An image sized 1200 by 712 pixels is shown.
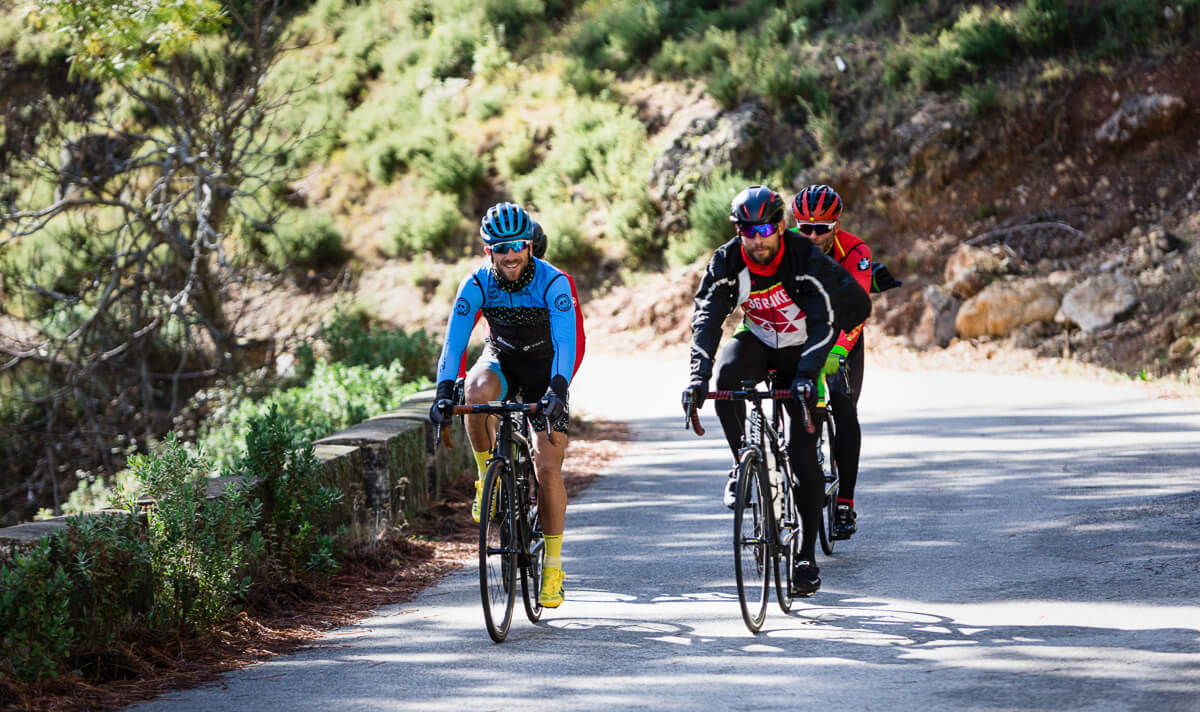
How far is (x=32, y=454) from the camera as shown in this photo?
16406mm

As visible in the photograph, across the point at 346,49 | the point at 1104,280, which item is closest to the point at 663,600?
the point at 1104,280

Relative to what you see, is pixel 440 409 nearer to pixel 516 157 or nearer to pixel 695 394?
pixel 695 394

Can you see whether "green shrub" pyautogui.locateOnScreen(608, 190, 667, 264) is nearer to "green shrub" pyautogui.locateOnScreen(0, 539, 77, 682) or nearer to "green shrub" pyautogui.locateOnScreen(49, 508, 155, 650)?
→ "green shrub" pyautogui.locateOnScreen(49, 508, 155, 650)

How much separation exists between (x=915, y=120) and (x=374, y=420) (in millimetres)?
17149

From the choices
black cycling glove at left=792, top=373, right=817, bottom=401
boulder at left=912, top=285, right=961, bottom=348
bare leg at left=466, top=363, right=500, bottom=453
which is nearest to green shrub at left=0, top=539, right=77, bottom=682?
bare leg at left=466, top=363, right=500, bottom=453

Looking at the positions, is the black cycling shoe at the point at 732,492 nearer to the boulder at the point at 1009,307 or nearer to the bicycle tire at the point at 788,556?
the bicycle tire at the point at 788,556

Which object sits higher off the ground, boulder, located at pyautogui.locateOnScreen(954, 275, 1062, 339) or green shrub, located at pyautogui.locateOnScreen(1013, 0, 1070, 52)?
green shrub, located at pyautogui.locateOnScreen(1013, 0, 1070, 52)

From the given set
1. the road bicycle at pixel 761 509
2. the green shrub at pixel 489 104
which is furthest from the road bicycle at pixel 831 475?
the green shrub at pixel 489 104

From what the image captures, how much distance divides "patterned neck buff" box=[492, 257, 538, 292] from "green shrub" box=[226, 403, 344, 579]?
1.52 meters

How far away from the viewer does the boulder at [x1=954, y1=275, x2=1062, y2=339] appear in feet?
61.1

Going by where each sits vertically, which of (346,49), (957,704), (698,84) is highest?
(346,49)

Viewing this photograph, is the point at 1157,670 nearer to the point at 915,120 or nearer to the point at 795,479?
the point at 795,479

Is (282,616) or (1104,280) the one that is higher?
(1104,280)

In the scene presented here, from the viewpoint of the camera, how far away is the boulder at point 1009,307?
61.1ft
